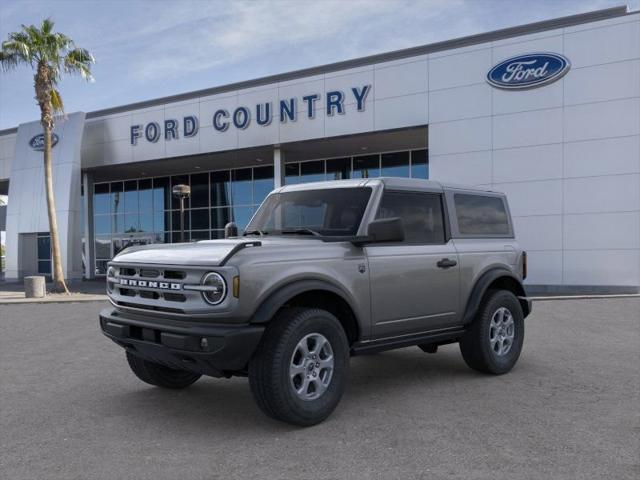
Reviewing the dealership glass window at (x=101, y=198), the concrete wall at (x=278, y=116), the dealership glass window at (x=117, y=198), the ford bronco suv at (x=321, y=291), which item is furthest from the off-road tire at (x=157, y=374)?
the dealership glass window at (x=101, y=198)

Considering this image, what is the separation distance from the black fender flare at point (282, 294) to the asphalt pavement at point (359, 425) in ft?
2.96

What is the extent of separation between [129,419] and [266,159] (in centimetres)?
2137

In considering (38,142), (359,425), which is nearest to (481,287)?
(359,425)

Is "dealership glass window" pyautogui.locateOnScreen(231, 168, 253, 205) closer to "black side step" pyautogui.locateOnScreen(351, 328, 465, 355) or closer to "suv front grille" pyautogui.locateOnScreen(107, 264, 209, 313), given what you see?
"black side step" pyautogui.locateOnScreen(351, 328, 465, 355)

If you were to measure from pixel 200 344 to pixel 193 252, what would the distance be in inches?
28.4

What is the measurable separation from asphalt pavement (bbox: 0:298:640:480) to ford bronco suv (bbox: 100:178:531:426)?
362mm

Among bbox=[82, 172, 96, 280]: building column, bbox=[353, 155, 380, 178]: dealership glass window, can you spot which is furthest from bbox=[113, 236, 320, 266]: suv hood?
bbox=[82, 172, 96, 280]: building column

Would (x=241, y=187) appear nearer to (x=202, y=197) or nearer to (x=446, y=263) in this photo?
(x=202, y=197)

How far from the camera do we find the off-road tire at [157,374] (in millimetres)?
5379

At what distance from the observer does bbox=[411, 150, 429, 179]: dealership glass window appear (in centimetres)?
2288

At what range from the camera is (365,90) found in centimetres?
2000

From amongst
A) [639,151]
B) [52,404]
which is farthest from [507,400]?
[639,151]

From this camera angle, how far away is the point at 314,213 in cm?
543

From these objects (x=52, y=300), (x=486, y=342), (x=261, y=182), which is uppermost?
(x=261, y=182)
